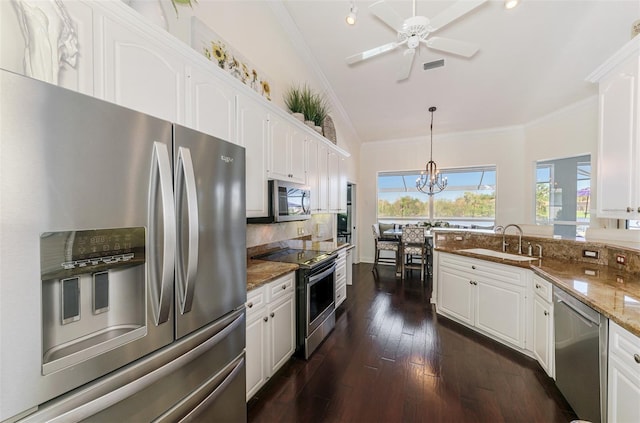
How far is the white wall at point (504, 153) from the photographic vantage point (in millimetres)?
4371

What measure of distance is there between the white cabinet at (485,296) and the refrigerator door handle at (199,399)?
2710mm

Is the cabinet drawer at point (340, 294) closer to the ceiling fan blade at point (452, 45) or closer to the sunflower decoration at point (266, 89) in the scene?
the sunflower decoration at point (266, 89)

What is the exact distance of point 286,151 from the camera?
2695 mm

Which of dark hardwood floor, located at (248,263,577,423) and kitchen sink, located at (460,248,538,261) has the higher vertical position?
kitchen sink, located at (460,248,538,261)

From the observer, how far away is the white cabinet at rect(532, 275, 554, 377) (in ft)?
6.99

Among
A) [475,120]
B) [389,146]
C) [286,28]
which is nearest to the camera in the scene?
[286,28]

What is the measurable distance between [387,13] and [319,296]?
2751 mm

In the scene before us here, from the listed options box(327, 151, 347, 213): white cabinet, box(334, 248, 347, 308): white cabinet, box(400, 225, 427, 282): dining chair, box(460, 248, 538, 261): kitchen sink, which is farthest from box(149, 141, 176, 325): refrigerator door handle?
box(400, 225, 427, 282): dining chair

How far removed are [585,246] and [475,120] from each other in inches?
147

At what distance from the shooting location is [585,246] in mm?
2520

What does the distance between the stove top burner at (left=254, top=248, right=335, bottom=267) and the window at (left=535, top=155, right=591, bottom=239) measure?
4.43m

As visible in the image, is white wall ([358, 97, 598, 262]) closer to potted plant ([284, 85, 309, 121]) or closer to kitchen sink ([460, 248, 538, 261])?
kitchen sink ([460, 248, 538, 261])

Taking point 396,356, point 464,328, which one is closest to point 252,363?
point 396,356

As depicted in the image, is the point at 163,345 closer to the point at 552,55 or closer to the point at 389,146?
the point at 552,55
